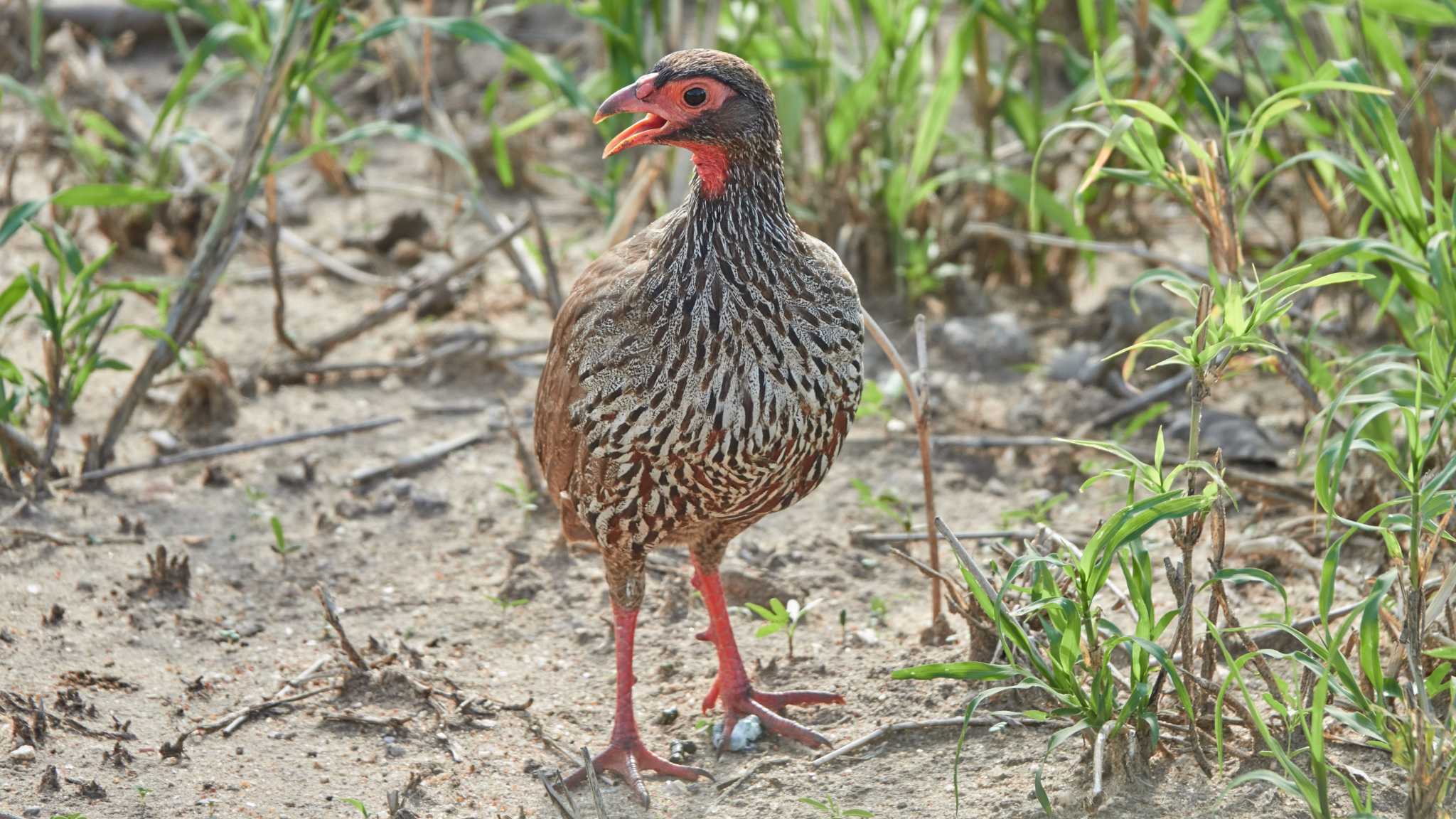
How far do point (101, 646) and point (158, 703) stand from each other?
34cm

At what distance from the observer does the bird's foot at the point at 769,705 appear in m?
3.86

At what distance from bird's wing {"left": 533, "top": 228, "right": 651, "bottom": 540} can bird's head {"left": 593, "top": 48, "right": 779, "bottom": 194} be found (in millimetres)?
302

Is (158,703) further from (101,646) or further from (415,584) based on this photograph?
(415,584)

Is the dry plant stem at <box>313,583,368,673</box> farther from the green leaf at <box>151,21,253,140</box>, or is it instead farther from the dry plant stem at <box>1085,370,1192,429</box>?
the dry plant stem at <box>1085,370,1192,429</box>

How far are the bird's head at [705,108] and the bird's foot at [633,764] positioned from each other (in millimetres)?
1389

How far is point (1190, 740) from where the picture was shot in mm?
3279

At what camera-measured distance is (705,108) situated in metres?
3.44

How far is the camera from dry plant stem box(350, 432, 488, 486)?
5.12 metres

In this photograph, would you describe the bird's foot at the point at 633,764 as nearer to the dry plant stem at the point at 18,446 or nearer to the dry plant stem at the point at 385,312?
the dry plant stem at the point at 18,446

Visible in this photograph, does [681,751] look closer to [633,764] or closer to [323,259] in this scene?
[633,764]

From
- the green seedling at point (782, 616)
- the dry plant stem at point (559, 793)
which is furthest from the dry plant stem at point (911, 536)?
the dry plant stem at point (559, 793)

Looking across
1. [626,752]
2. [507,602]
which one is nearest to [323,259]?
[507,602]

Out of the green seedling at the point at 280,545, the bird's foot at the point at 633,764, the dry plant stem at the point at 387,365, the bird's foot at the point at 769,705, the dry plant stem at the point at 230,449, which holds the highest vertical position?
the dry plant stem at the point at 387,365

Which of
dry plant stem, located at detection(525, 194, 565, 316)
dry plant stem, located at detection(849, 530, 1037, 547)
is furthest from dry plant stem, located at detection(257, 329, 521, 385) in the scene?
dry plant stem, located at detection(849, 530, 1037, 547)
